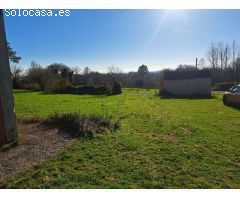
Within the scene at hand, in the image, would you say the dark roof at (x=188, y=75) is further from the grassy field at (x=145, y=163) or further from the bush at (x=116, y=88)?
the grassy field at (x=145, y=163)

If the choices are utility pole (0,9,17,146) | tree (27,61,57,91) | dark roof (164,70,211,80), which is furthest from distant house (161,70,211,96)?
utility pole (0,9,17,146)

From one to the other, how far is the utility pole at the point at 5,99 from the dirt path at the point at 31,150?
17.4 inches

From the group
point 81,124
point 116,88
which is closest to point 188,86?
point 116,88

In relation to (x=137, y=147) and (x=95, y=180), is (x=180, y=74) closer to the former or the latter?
(x=137, y=147)

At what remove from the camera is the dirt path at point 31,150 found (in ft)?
17.7

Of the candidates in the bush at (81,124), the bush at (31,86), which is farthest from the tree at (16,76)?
the bush at (81,124)

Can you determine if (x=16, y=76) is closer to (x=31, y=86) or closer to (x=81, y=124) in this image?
(x=31, y=86)

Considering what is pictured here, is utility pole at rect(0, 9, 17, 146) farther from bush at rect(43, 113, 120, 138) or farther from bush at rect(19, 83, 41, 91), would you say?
bush at rect(19, 83, 41, 91)

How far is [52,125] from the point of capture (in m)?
9.84

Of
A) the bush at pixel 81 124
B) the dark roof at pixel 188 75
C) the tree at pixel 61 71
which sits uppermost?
the tree at pixel 61 71

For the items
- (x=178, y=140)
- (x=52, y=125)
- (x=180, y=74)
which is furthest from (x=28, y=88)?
(x=178, y=140)

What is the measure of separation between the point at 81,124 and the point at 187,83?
86.9 ft

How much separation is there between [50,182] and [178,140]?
4441 millimetres

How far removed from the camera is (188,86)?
1296 inches
